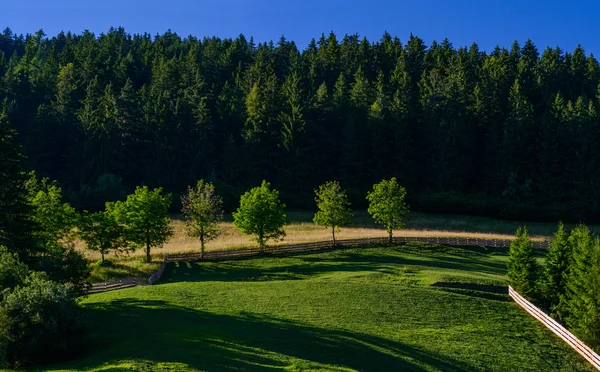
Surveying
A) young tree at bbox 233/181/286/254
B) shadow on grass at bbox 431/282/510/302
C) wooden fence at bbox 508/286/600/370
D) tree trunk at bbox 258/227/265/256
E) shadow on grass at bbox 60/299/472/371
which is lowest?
wooden fence at bbox 508/286/600/370

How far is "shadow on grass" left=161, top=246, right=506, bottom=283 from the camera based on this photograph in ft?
161

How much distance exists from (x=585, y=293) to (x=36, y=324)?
32526mm

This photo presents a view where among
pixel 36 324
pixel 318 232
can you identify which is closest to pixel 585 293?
pixel 36 324

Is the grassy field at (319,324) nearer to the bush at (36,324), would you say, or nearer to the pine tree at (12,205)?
the bush at (36,324)

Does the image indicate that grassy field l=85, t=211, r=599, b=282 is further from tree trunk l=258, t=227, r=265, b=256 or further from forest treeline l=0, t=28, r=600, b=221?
forest treeline l=0, t=28, r=600, b=221

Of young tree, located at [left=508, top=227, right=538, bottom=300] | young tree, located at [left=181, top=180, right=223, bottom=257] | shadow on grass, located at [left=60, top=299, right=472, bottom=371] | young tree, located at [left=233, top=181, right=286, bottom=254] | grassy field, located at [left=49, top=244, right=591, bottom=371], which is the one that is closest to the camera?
shadow on grass, located at [left=60, top=299, right=472, bottom=371]

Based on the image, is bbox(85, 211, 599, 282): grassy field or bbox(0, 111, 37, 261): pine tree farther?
bbox(85, 211, 599, 282): grassy field

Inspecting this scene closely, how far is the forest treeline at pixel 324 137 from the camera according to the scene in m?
93.2

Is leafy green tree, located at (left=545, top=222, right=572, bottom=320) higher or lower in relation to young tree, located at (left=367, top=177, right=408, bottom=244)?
lower

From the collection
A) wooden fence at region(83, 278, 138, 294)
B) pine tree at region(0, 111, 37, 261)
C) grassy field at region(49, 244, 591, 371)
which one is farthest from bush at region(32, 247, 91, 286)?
wooden fence at region(83, 278, 138, 294)

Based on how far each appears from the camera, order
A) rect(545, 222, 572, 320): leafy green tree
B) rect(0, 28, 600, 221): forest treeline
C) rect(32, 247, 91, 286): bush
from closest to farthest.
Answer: rect(32, 247, 91, 286): bush < rect(545, 222, 572, 320): leafy green tree < rect(0, 28, 600, 221): forest treeline

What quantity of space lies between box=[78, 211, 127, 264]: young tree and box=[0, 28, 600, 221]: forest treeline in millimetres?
34461

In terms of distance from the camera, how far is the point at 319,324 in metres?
32.1

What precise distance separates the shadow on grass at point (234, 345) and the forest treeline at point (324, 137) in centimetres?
5823
